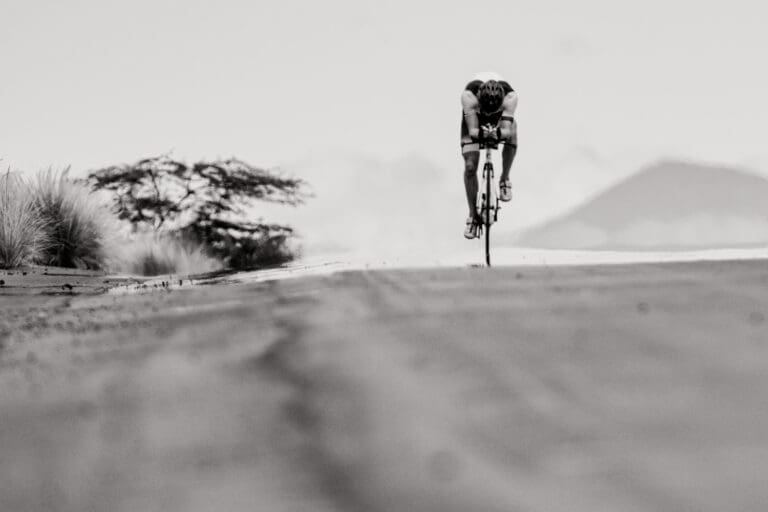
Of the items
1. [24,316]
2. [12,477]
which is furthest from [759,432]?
[24,316]

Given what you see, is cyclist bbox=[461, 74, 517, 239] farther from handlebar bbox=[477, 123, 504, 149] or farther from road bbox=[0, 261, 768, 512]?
road bbox=[0, 261, 768, 512]

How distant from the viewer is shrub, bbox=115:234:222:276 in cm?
1110

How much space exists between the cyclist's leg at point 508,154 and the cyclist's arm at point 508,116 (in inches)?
2.0

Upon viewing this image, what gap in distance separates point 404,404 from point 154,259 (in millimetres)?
9185

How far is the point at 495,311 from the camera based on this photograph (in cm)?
403

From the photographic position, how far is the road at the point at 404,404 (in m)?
2.55

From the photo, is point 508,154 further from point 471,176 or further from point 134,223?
point 134,223

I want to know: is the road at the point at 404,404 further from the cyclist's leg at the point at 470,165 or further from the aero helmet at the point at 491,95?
the cyclist's leg at the point at 470,165

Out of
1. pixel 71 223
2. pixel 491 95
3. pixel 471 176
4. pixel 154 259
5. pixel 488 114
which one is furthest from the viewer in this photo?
pixel 154 259

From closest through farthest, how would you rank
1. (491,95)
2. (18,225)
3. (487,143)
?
(491,95), (487,143), (18,225)

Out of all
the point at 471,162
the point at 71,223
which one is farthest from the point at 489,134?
the point at 71,223

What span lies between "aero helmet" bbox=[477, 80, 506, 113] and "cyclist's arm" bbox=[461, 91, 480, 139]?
0.17 feet

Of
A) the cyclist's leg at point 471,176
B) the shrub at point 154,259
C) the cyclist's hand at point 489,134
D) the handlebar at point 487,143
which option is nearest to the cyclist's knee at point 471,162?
the cyclist's leg at point 471,176

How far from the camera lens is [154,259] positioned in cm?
1168
